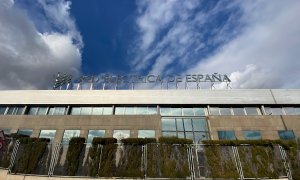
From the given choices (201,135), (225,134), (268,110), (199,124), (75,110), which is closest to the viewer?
(225,134)

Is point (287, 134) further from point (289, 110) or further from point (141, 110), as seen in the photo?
point (141, 110)

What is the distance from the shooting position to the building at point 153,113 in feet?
102

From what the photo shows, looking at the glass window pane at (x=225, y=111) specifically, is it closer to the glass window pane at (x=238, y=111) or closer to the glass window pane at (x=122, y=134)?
the glass window pane at (x=238, y=111)

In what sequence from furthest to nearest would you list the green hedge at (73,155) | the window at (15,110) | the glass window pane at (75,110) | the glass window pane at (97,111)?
the window at (15,110), the glass window pane at (75,110), the glass window pane at (97,111), the green hedge at (73,155)

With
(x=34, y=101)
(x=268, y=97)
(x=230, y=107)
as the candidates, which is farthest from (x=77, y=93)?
(x=268, y=97)

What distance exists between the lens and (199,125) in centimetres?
3228

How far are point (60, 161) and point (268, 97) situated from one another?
30249mm

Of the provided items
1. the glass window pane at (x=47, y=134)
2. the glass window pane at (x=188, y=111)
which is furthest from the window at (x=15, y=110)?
the glass window pane at (x=188, y=111)

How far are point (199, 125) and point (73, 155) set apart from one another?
20.7 meters

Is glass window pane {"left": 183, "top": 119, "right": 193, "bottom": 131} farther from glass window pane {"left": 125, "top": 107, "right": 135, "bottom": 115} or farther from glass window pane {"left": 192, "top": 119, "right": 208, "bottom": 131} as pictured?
glass window pane {"left": 125, "top": 107, "right": 135, "bottom": 115}

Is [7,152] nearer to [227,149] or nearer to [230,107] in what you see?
[227,149]

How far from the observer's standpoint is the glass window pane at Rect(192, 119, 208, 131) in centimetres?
3190

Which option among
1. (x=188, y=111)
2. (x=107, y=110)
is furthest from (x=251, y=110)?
(x=107, y=110)

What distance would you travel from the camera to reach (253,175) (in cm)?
1470
